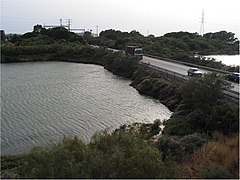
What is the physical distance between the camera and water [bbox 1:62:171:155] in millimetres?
24297

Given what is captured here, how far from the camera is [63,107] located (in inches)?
1288

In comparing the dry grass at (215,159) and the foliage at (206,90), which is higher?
the foliage at (206,90)

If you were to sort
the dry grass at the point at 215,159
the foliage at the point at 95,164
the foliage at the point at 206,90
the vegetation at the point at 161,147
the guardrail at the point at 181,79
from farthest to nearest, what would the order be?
the guardrail at the point at 181,79 < the foliage at the point at 206,90 < the dry grass at the point at 215,159 < the vegetation at the point at 161,147 < the foliage at the point at 95,164

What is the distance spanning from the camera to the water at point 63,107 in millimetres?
24297

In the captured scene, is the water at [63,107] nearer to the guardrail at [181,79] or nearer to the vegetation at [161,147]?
the vegetation at [161,147]

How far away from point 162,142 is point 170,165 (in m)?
6.91

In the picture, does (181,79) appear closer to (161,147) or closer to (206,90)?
(206,90)

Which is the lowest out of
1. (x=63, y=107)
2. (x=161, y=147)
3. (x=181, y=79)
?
(x=63, y=107)

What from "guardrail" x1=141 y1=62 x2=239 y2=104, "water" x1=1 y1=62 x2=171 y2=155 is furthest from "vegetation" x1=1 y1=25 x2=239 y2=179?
"water" x1=1 y1=62 x2=171 y2=155

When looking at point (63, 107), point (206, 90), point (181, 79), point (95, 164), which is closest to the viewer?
point (95, 164)

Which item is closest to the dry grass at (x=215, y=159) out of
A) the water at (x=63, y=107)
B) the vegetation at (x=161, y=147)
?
the vegetation at (x=161, y=147)

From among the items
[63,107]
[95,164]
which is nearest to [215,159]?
[95,164]

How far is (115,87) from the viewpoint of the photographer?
44.8 meters

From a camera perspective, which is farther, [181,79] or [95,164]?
[181,79]
